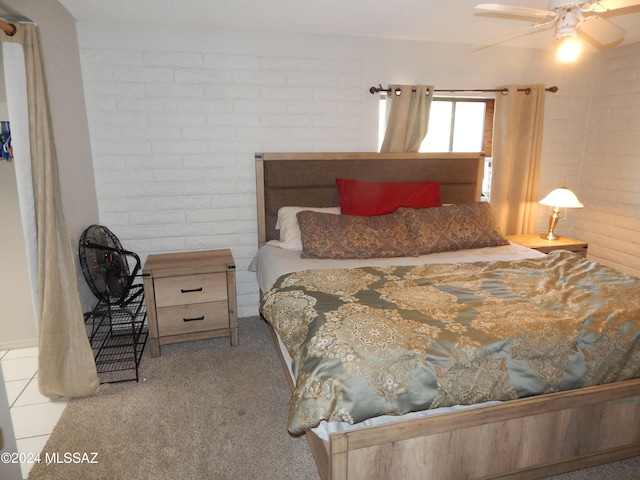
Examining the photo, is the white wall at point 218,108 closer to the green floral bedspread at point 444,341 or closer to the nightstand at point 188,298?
the nightstand at point 188,298

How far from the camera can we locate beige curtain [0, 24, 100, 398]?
1.94 meters

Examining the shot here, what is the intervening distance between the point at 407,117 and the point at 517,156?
1.08 meters

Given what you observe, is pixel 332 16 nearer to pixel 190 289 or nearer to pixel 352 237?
pixel 352 237

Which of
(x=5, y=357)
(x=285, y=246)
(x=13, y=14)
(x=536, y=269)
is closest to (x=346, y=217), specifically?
(x=285, y=246)

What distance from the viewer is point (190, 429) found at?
2057mm

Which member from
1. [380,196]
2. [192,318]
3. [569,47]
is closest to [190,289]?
[192,318]

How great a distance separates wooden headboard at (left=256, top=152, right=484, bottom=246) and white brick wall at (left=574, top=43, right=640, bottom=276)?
1.17 metres

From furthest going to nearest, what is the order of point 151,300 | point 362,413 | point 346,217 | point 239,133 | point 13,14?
point 239,133 → point 346,217 → point 151,300 → point 13,14 → point 362,413

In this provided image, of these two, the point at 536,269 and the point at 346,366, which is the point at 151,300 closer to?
the point at 346,366

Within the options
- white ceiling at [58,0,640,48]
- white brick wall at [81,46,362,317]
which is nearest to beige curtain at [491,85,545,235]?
white ceiling at [58,0,640,48]

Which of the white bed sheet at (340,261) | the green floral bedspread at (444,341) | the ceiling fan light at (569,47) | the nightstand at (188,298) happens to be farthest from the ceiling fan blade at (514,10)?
the nightstand at (188,298)

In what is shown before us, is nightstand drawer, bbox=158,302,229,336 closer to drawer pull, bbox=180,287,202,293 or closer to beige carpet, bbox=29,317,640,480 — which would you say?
drawer pull, bbox=180,287,202,293

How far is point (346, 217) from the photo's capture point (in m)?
2.90

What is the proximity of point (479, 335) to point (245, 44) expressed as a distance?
250 centimetres
